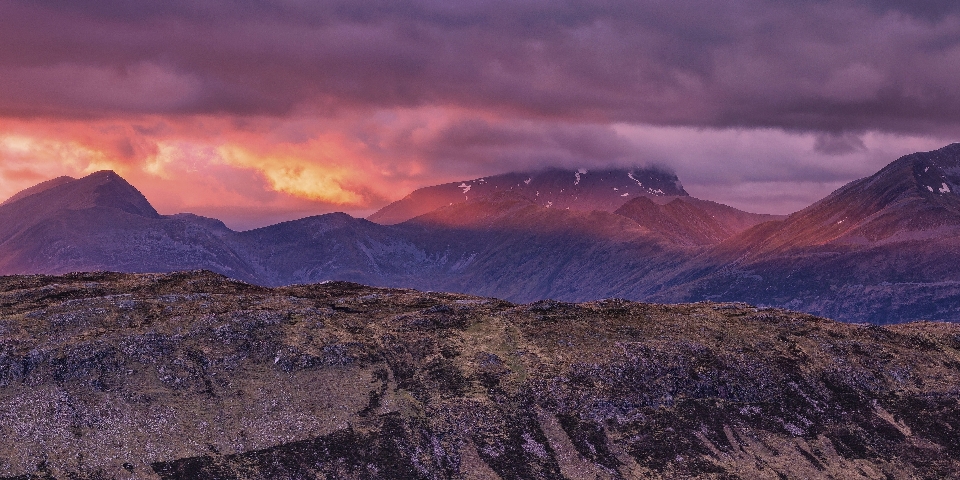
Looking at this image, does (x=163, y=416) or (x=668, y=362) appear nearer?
(x=163, y=416)

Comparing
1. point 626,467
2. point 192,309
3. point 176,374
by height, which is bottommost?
point 626,467

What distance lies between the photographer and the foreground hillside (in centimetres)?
13138

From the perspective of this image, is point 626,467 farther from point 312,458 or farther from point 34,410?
point 34,410

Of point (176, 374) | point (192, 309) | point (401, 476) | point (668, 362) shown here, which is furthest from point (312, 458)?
point (668, 362)

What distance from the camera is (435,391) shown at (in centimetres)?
15462

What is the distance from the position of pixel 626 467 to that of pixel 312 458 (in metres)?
49.5

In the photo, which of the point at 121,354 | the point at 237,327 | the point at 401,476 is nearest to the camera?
the point at 401,476

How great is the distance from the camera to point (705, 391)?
166500 millimetres

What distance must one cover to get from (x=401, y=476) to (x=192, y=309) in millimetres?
65943

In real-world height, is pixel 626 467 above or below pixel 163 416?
below

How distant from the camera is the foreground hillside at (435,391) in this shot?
13138cm

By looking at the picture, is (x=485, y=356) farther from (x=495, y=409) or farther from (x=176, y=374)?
(x=176, y=374)

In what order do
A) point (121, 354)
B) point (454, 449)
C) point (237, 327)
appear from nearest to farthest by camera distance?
point (454, 449)
point (121, 354)
point (237, 327)

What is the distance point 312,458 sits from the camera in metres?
131
